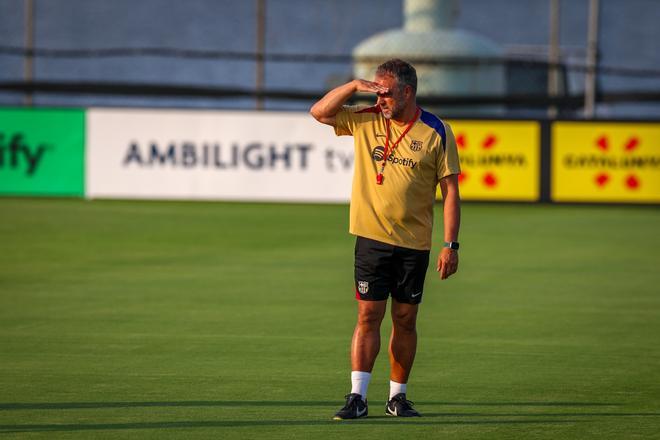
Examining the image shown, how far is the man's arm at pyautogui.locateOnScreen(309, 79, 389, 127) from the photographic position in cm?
732

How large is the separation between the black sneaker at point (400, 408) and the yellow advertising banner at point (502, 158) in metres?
Result: 17.6

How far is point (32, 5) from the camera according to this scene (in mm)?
25578

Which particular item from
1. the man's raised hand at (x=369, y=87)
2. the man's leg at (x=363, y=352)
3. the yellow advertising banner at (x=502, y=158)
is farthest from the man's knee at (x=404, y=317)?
the yellow advertising banner at (x=502, y=158)

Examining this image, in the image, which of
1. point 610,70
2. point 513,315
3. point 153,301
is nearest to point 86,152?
point 610,70

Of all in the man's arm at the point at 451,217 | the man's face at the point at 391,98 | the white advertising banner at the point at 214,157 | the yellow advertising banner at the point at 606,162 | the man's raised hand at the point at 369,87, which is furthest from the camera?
the white advertising banner at the point at 214,157

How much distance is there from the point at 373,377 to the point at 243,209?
1598 cm

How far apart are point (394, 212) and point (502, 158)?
1778 centimetres

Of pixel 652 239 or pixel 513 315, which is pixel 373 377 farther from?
pixel 652 239

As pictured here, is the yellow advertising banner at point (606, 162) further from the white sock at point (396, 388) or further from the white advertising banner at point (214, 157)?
the white sock at point (396, 388)

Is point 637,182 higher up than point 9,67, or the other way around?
point 9,67

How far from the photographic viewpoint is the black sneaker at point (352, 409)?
24.6 feet

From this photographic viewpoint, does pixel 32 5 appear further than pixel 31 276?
Yes

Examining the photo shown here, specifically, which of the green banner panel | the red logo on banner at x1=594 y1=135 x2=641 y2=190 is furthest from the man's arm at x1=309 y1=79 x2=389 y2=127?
the green banner panel

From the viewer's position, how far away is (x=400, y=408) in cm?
765
